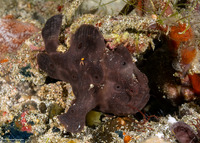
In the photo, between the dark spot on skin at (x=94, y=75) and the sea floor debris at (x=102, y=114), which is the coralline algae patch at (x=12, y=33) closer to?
the sea floor debris at (x=102, y=114)

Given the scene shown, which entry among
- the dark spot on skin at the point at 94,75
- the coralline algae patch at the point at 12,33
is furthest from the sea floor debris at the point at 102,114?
the coralline algae patch at the point at 12,33

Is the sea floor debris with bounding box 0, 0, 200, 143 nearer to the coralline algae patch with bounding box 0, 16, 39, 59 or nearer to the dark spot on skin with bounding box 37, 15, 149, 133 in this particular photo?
the dark spot on skin with bounding box 37, 15, 149, 133

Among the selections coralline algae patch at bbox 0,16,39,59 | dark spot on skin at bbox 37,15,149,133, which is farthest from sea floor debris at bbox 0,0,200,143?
coralline algae patch at bbox 0,16,39,59

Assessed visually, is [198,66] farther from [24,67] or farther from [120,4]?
[24,67]

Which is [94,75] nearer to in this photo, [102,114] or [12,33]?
[102,114]

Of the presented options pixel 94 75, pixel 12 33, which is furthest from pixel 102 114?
pixel 12 33
